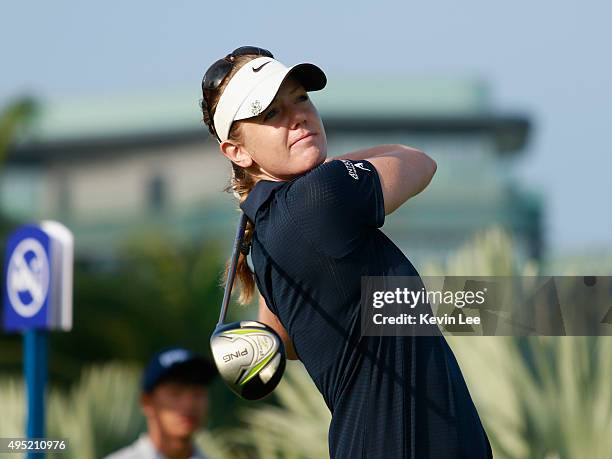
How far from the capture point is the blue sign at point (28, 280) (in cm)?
514

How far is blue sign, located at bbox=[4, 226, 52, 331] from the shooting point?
5.14 metres

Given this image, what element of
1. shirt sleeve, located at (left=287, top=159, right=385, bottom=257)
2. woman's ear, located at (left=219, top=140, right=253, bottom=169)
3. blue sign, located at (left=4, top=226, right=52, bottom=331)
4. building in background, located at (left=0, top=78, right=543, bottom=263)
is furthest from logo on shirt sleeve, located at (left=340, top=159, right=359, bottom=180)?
building in background, located at (left=0, top=78, right=543, bottom=263)

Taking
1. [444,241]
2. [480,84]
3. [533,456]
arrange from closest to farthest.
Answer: [533,456] → [444,241] → [480,84]

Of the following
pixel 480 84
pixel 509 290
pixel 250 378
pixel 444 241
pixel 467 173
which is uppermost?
pixel 480 84

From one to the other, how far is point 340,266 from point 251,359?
0.27m

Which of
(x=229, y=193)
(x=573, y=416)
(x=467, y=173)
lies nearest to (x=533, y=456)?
(x=573, y=416)

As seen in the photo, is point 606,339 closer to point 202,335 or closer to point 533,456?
point 533,456

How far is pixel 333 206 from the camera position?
2.79 m

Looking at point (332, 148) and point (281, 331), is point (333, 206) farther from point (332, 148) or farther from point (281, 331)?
point (332, 148)

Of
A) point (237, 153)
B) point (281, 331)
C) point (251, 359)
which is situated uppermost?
point (237, 153)

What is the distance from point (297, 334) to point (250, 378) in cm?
20

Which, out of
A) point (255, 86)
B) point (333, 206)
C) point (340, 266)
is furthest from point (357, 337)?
point (255, 86)

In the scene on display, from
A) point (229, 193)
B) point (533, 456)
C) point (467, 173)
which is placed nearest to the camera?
point (229, 193)

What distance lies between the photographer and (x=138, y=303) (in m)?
17.5
